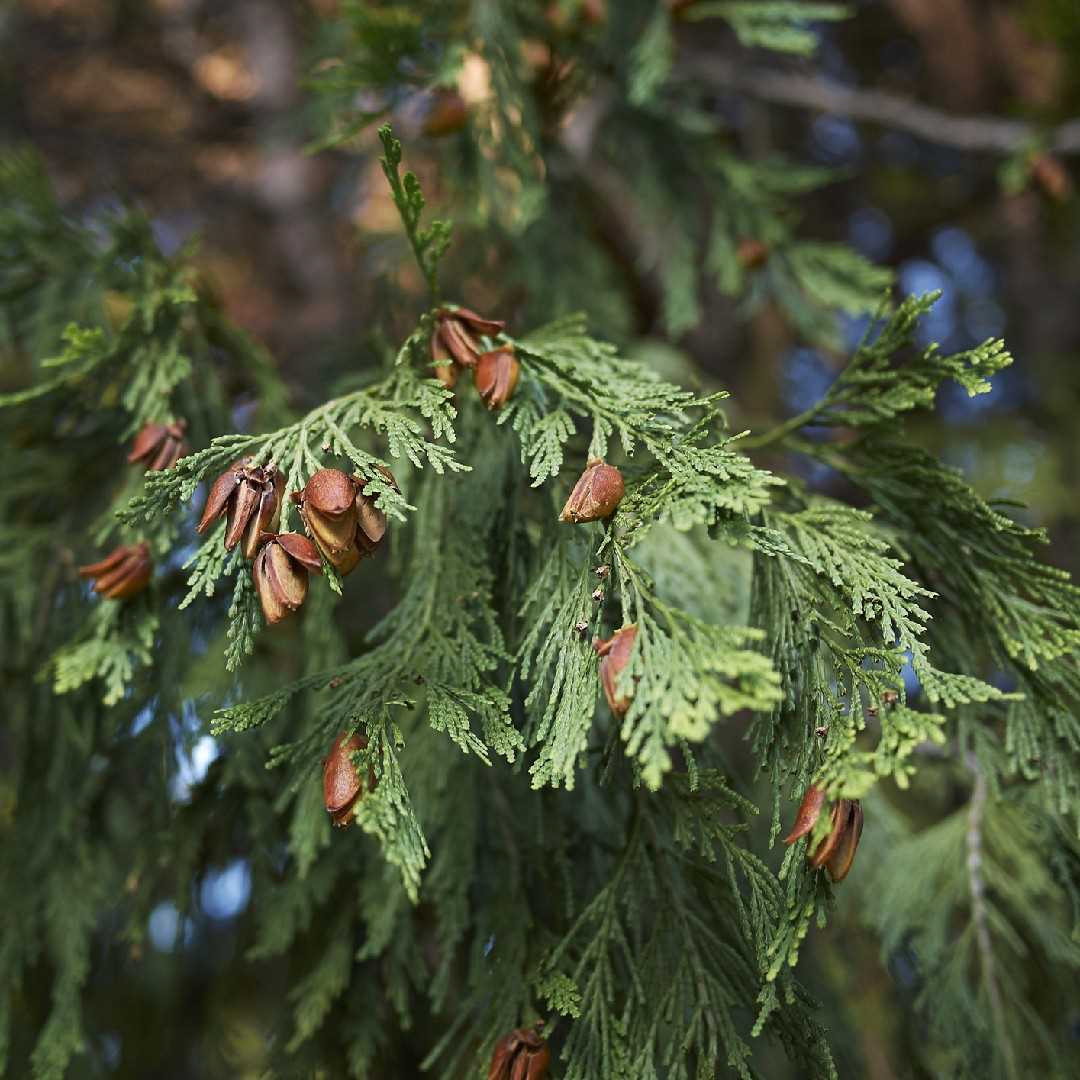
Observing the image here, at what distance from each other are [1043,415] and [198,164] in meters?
3.27

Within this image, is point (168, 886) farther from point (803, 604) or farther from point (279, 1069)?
point (803, 604)

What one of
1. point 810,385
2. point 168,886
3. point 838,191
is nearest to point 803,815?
point 168,886

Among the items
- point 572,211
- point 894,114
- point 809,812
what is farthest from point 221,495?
point 894,114

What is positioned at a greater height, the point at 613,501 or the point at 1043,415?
the point at 613,501

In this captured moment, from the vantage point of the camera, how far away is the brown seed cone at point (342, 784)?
1.03 metres

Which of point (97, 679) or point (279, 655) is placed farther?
point (279, 655)

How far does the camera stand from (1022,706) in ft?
4.04

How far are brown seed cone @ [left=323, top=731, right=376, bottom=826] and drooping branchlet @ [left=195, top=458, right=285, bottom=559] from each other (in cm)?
24

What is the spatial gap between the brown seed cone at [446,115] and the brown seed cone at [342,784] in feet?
4.01

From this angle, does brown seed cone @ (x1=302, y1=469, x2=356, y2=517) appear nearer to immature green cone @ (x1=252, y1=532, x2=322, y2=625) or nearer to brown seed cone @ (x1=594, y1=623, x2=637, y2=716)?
immature green cone @ (x1=252, y1=532, x2=322, y2=625)

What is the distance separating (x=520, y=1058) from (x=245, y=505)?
2.33ft

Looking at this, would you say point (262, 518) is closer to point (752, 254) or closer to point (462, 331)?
point (462, 331)

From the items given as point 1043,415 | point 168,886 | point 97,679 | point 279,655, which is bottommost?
point 1043,415

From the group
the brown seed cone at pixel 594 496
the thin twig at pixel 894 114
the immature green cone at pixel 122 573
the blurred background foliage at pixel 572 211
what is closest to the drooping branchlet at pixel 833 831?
the brown seed cone at pixel 594 496
